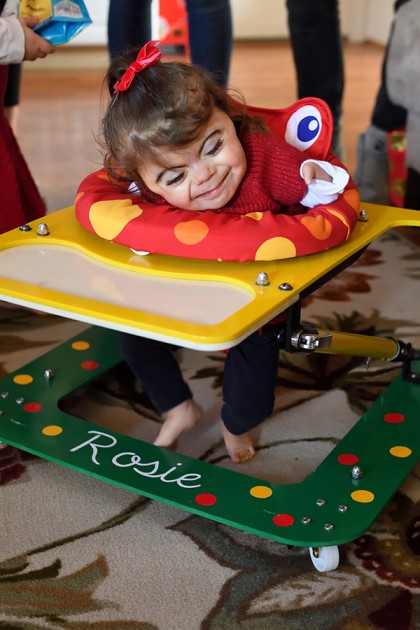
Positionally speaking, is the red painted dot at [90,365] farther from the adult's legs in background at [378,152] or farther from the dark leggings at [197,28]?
the adult's legs in background at [378,152]

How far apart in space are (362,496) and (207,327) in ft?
0.91

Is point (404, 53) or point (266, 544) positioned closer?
point (266, 544)

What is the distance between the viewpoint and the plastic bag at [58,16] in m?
1.25

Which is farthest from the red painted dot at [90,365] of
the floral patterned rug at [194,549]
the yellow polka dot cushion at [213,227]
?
the yellow polka dot cushion at [213,227]

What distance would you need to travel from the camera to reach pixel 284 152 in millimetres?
1036

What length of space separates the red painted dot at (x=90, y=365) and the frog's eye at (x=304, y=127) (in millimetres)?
418

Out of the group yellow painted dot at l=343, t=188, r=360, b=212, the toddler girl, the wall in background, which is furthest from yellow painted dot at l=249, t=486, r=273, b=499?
the wall in background

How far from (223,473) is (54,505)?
0.67 ft

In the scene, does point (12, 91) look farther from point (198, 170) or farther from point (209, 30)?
point (198, 170)

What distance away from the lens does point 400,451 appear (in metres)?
0.96

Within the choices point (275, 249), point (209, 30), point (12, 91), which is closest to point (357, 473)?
point (275, 249)

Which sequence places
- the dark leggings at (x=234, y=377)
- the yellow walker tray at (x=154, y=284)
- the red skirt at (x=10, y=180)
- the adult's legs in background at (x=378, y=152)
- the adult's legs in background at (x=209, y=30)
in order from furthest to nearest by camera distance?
the adult's legs in background at (x=378, y=152), the adult's legs in background at (x=209, y=30), the red skirt at (x=10, y=180), the dark leggings at (x=234, y=377), the yellow walker tray at (x=154, y=284)

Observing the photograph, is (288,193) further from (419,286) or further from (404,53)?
(404,53)

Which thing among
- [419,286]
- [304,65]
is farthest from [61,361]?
[304,65]
